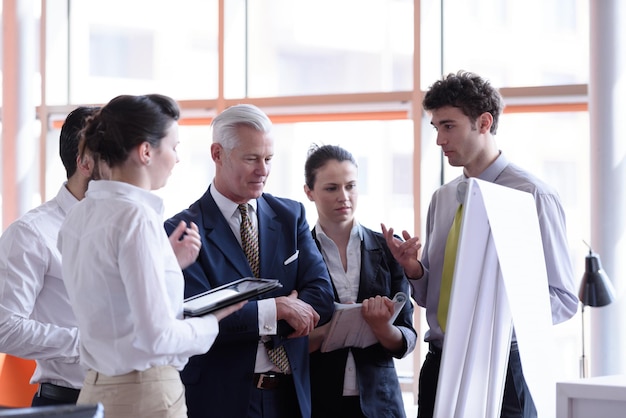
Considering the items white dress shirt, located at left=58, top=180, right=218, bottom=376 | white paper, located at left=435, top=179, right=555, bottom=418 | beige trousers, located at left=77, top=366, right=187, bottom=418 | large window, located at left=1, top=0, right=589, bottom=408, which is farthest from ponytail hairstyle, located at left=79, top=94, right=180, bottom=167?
large window, located at left=1, top=0, right=589, bottom=408

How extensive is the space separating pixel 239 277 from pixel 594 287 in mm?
2546

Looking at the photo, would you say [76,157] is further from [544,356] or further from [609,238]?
[609,238]

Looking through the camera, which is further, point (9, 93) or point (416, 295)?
point (9, 93)

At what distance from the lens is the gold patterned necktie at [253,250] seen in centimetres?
298

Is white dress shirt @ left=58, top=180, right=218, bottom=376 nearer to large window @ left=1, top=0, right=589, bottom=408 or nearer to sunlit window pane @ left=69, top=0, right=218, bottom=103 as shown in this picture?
large window @ left=1, top=0, right=589, bottom=408

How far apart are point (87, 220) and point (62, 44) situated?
5.52 meters

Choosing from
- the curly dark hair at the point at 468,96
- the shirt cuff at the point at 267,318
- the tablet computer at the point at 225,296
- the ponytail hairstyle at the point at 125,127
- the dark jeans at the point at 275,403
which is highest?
the curly dark hair at the point at 468,96

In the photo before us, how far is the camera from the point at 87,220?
2.32 m

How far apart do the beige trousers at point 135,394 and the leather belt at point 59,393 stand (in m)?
0.46

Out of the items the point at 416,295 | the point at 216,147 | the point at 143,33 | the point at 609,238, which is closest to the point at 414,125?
the point at 609,238

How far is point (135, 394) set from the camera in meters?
2.28

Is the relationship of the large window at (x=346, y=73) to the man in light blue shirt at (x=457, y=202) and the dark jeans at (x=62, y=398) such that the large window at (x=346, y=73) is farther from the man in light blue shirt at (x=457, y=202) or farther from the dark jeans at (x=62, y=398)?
the dark jeans at (x=62, y=398)

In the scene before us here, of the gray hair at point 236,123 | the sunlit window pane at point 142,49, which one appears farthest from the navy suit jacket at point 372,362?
the sunlit window pane at point 142,49

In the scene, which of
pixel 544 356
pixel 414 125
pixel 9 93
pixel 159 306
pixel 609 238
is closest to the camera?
pixel 159 306
